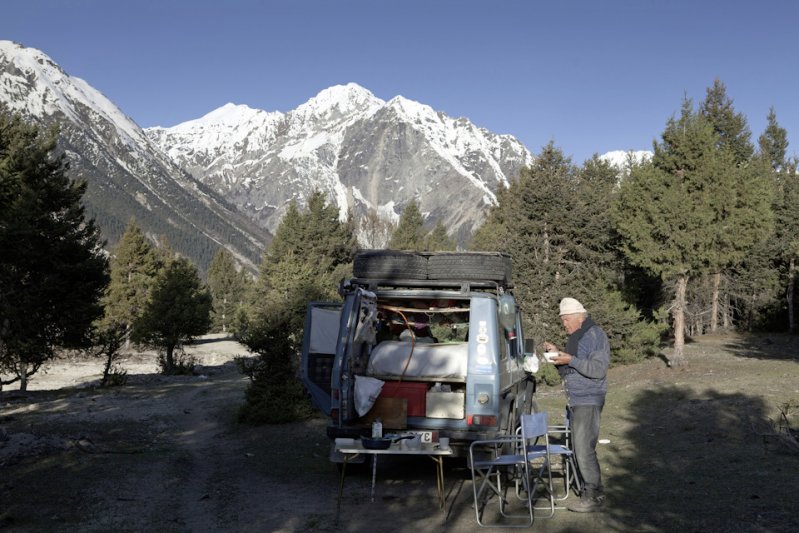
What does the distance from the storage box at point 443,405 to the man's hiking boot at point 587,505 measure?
188cm

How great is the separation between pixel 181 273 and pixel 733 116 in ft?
122

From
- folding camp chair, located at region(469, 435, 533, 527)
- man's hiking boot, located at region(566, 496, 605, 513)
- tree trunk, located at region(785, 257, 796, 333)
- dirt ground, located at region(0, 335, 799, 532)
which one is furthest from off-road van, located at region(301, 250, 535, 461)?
tree trunk, located at region(785, 257, 796, 333)

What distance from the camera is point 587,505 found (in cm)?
688

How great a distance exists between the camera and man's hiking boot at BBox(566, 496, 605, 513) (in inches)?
271

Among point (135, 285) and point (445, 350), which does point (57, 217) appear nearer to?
point (135, 285)

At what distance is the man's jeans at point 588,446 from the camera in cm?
693

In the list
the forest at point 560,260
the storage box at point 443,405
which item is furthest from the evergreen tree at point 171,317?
the storage box at point 443,405

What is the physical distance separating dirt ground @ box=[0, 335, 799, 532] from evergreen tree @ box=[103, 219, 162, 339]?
26417 millimetres

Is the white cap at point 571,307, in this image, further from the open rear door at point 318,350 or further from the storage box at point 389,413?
the open rear door at point 318,350

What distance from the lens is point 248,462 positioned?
35.6ft

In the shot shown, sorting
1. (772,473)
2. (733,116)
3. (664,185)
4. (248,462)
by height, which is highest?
(733,116)

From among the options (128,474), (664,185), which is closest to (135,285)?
(664,185)

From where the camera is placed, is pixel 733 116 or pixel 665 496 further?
pixel 733 116

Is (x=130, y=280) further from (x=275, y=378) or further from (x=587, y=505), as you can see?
(x=587, y=505)
